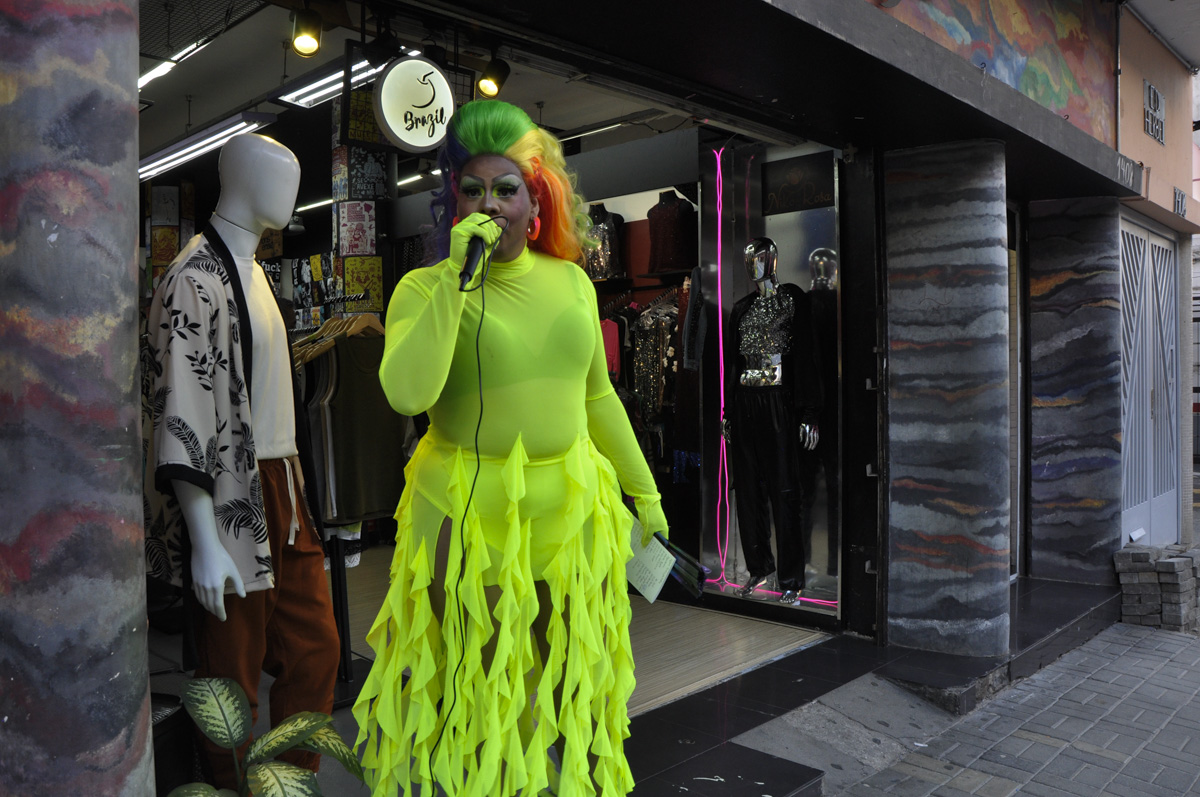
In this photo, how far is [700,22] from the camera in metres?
2.78

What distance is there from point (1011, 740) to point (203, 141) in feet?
20.7

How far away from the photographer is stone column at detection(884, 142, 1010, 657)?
4031mm

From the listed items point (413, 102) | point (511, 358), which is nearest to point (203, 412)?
point (511, 358)

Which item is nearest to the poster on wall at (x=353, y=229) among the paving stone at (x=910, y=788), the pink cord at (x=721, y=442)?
the pink cord at (x=721, y=442)

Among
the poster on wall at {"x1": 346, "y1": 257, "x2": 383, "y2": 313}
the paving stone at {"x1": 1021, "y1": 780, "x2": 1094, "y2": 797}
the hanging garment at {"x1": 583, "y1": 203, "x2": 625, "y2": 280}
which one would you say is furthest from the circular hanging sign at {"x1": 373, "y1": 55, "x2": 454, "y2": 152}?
the poster on wall at {"x1": 346, "y1": 257, "x2": 383, "y2": 313}

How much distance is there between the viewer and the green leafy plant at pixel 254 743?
5.21 ft

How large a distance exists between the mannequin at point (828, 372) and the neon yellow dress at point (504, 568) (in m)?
2.80

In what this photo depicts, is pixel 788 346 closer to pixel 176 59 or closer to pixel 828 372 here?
pixel 828 372

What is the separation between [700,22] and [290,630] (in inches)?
82.8

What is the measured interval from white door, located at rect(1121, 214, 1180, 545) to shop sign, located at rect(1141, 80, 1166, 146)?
609 mm

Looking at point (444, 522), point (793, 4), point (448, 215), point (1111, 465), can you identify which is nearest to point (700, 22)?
point (793, 4)

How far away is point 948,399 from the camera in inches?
161

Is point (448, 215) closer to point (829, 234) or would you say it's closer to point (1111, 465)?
point (829, 234)

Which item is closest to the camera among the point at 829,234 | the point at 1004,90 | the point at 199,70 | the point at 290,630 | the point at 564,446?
the point at 564,446
